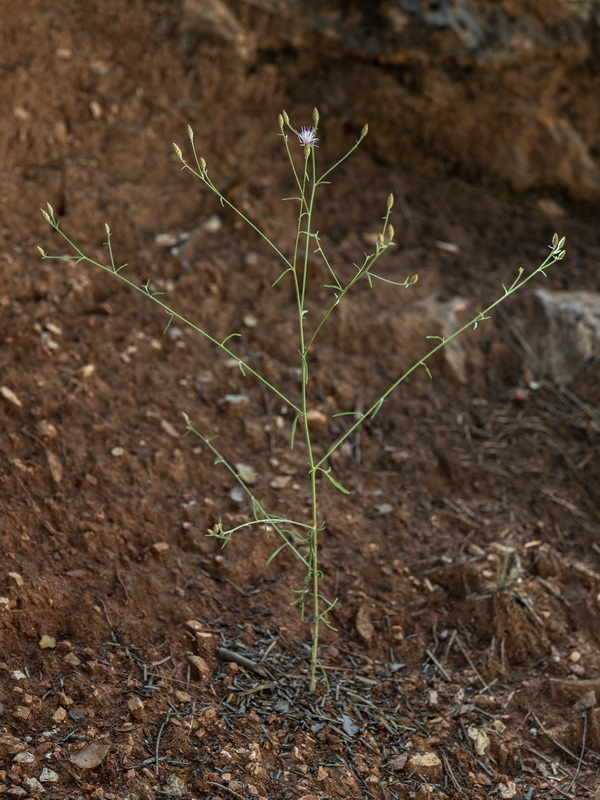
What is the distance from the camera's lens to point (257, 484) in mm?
2914

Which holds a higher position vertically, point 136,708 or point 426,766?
point 136,708

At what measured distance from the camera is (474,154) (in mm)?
4418

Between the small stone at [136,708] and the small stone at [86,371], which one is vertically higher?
the small stone at [86,371]

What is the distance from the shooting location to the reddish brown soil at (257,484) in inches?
85.5

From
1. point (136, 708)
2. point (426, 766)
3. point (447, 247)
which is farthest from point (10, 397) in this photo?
point (447, 247)

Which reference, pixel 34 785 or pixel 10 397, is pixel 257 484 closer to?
pixel 10 397

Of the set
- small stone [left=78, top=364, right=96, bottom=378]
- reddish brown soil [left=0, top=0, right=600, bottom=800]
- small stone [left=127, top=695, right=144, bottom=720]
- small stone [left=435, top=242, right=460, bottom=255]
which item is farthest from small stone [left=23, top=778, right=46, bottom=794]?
small stone [left=435, top=242, right=460, bottom=255]

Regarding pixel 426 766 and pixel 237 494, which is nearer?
pixel 426 766

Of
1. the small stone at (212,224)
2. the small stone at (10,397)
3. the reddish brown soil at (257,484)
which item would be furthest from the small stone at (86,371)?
the small stone at (212,224)

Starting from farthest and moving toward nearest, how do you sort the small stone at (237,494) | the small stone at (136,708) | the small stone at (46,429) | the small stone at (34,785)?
the small stone at (237,494) < the small stone at (46,429) < the small stone at (136,708) < the small stone at (34,785)

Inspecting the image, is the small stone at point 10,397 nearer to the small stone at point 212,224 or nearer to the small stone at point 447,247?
the small stone at point 212,224

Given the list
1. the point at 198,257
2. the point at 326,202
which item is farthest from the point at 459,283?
the point at 198,257

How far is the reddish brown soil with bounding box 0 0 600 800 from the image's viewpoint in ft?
7.13

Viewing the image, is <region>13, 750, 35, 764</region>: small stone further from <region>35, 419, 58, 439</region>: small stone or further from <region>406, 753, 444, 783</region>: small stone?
<region>35, 419, 58, 439</region>: small stone
